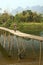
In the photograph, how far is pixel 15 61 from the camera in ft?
66.3

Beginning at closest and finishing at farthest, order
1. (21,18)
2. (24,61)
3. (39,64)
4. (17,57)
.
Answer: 1. (39,64)
2. (24,61)
3. (17,57)
4. (21,18)

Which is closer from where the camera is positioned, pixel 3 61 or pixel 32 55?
pixel 3 61

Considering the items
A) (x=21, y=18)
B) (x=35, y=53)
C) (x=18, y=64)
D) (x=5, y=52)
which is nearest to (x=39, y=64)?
(x=18, y=64)

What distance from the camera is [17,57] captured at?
70.1 feet

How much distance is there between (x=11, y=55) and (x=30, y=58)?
245 cm

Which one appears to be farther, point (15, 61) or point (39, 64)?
point (15, 61)

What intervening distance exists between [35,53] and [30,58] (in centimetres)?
225

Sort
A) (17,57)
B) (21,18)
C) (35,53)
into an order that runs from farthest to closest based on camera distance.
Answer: (21,18), (35,53), (17,57)

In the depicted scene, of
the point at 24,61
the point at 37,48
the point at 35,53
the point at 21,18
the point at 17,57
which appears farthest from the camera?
the point at 21,18

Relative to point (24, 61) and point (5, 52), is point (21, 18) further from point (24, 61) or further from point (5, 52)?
point (24, 61)

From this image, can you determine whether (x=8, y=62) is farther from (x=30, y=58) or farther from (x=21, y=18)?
(x=21, y=18)

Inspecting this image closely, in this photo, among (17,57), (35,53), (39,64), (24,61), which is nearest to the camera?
(39,64)

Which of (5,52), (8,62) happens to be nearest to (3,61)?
(8,62)

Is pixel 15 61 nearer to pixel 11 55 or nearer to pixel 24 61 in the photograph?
pixel 24 61
